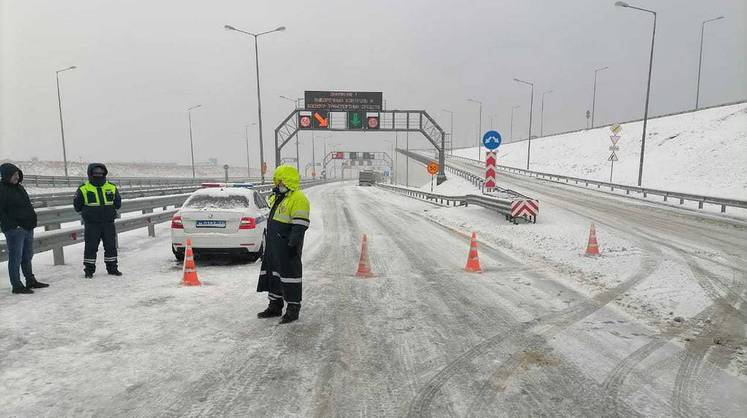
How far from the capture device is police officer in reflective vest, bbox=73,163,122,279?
7.46 metres

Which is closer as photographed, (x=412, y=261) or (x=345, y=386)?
(x=345, y=386)

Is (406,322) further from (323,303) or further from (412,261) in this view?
(412,261)

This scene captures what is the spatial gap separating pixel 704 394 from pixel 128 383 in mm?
4834

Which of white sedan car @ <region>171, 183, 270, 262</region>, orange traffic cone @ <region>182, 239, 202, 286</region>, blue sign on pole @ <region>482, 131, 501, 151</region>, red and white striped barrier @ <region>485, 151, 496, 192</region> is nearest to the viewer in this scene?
orange traffic cone @ <region>182, 239, 202, 286</region>

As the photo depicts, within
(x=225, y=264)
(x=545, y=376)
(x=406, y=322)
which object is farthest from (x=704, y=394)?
(x=225, y=264)

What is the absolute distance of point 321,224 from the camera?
16.8 metres

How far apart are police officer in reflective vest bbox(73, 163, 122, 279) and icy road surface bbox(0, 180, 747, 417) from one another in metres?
0.47

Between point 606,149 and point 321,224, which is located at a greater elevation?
point 606,149

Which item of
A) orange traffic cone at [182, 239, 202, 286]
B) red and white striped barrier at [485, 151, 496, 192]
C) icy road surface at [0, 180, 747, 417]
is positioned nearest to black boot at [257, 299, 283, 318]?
icy road surface at [0, 180, 747, 417]

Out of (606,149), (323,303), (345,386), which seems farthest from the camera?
(606,149)

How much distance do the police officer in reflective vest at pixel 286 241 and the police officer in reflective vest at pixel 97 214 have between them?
3.84m

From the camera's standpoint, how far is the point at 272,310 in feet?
18.4

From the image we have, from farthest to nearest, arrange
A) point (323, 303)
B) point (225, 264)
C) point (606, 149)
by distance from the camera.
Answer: point (606, 149) → point (225, 264) → point (323, 303)

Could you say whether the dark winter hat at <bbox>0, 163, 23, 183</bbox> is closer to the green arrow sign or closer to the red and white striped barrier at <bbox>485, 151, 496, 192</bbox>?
the red and white striped barrier at <bbox>485, 151, 496, 192</bbox>
